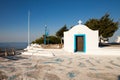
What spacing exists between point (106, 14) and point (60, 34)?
541 inches

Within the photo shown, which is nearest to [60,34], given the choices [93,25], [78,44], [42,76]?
[93,25]

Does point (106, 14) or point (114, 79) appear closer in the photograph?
point (114, 79)

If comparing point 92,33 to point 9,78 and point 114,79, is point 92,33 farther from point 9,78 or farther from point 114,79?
point 9,78

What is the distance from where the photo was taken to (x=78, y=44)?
1870 cm

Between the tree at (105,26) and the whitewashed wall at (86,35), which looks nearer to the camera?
the whitewashed wall at (86,35)

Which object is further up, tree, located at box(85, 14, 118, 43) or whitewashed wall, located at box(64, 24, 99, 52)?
tree, located at box(85, 14, 118, 43)

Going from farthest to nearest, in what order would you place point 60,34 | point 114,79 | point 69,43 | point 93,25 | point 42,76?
point 60,34 < point 93,25 < point 69,43 < point 42,76 < point 114,79

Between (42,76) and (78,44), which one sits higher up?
(78,44)

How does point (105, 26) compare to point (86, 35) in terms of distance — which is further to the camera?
point (105, 26)

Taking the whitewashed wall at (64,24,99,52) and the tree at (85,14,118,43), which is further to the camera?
the tree at (85,14,118,43)

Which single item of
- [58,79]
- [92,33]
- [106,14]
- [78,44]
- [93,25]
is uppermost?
[106,14]

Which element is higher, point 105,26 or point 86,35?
point 105,26

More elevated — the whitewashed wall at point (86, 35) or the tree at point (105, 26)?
the tree at point (105, 26)

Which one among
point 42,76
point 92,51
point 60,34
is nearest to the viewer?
point 42,76
